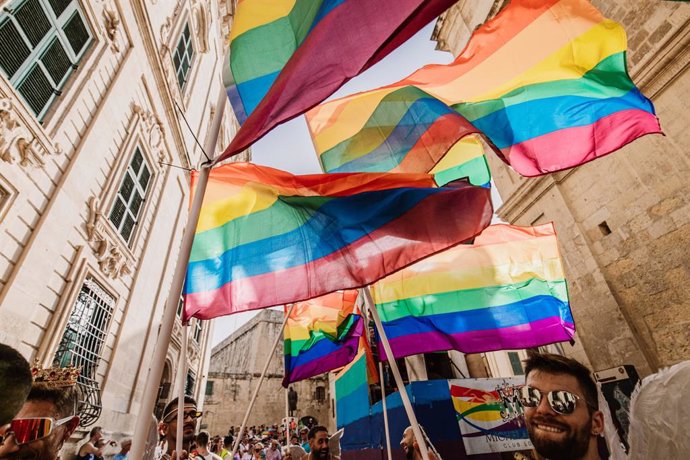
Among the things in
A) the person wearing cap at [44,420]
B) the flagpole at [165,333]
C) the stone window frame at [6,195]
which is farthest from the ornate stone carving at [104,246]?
the flagpole at [165,333]

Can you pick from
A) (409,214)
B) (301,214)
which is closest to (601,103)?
(409,214)

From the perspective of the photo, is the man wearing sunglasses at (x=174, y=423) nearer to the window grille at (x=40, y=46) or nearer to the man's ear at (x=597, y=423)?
the man's ear at (x=597, y=423)

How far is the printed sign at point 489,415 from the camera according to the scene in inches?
285

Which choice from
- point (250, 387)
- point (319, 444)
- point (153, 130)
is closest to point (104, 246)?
point (153, 130)

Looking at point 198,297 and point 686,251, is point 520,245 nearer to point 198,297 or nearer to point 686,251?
point 686,251

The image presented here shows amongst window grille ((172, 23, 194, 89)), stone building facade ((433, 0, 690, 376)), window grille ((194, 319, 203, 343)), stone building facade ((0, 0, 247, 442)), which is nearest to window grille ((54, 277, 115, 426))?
stone building facade ((0, 0, 247, 442))

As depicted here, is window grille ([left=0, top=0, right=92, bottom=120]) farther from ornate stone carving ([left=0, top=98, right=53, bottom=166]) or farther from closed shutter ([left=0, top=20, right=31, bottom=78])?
ornate stone carving ([left=0, top=98, right=53, bottom=166])

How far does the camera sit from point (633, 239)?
649cm

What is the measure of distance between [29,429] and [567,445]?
3212 millimetres

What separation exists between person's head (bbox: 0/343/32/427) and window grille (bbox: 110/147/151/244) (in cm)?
808

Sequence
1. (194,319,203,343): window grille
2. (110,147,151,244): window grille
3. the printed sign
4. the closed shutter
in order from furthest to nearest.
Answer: (194,319,203,343): window grille < (110,147,151,244): window grille < the printed sign < the closed shutter

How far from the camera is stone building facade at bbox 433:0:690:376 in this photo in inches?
227

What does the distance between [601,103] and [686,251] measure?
394cm

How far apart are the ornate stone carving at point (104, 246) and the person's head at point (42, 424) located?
5614 millimetres
